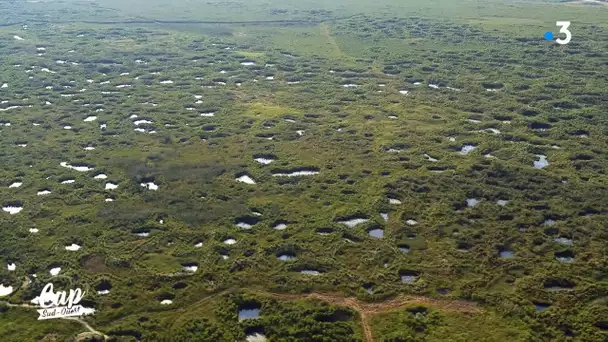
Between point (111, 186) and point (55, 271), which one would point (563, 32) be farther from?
point (55, 271)

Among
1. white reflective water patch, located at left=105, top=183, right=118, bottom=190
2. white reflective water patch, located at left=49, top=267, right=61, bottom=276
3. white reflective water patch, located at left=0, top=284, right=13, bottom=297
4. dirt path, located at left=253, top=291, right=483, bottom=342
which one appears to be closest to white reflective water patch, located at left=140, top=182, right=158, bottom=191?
white reflective water patch, located at left=105, top=183, right=118, bottom=190

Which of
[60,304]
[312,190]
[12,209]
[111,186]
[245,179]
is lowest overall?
[60,304]

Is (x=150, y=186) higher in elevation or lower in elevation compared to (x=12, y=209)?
higher

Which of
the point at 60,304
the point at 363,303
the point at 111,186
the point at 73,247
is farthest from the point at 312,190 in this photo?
the point at 60,304

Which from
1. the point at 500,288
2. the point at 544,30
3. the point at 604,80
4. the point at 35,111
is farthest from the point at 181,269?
the point at 544,30

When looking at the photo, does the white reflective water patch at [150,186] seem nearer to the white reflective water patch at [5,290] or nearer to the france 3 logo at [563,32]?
the white reflective water patch at [5,290]

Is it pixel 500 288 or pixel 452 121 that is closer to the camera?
pixel 500 288

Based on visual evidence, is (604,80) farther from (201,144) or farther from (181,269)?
(181,269)

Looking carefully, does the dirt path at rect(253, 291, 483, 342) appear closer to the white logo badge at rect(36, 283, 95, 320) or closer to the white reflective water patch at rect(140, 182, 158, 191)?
the white logo badge at rect(36, 283, 95, 320)
